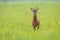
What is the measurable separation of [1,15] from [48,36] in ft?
1.73

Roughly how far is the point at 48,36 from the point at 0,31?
49cm

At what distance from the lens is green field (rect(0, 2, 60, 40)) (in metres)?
0.99

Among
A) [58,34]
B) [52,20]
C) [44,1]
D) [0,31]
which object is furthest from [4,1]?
[58,34]

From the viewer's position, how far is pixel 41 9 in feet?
3.31

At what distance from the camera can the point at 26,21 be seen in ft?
3.30

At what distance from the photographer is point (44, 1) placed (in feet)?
3.32

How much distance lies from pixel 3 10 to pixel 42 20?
417 millimetres

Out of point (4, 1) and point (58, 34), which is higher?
point (4, 1)

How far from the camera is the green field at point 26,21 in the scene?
990mm

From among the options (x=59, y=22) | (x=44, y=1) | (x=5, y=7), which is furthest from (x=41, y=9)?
(x=5, y=7)

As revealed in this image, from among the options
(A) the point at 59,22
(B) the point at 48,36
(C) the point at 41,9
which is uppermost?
(C) the point at 41,9

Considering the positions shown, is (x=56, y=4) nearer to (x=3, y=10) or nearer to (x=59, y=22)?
(x=59, y=22)

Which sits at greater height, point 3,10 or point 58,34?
point 3,10

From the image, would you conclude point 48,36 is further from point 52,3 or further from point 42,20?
point 52,3
